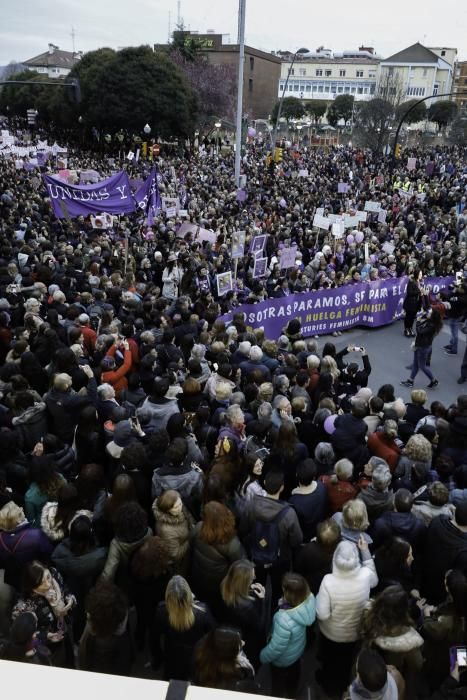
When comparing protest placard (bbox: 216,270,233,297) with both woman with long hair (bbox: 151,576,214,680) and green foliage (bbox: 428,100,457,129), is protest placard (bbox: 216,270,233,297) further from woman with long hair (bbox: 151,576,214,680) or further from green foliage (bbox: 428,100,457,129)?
green foliage (bbox: 428,100,457,129)

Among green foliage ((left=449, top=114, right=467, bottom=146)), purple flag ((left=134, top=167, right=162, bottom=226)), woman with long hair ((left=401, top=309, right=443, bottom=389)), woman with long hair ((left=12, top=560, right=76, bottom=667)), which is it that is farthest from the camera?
green foliage ((left=449, top=114, right=467, bottom=146))

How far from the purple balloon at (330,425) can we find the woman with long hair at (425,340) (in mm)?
4795

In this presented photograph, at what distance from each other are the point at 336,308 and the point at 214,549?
8.74 meters

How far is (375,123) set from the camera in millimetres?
45469

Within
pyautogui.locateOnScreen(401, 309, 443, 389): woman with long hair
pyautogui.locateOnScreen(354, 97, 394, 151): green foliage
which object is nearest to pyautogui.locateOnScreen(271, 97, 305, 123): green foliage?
pyautogui.locateOnScreen(354, 97, 394, 151): green foliage

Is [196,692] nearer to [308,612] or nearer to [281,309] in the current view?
[308,612]

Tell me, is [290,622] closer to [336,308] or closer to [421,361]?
[421,361]

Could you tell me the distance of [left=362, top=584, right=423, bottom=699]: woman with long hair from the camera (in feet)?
10.0

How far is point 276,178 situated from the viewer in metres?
29.0

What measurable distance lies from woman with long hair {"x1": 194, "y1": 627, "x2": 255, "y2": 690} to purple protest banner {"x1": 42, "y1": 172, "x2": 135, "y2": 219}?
10.8m

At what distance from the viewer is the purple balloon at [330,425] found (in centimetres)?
528

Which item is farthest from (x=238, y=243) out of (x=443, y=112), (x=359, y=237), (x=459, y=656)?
(x=443, y=112)

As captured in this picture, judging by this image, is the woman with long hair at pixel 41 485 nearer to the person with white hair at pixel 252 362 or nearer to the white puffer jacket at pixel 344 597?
the white puffer jacket at pixel 344 597

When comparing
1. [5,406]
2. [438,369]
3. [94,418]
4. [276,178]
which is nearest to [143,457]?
[94,418]
